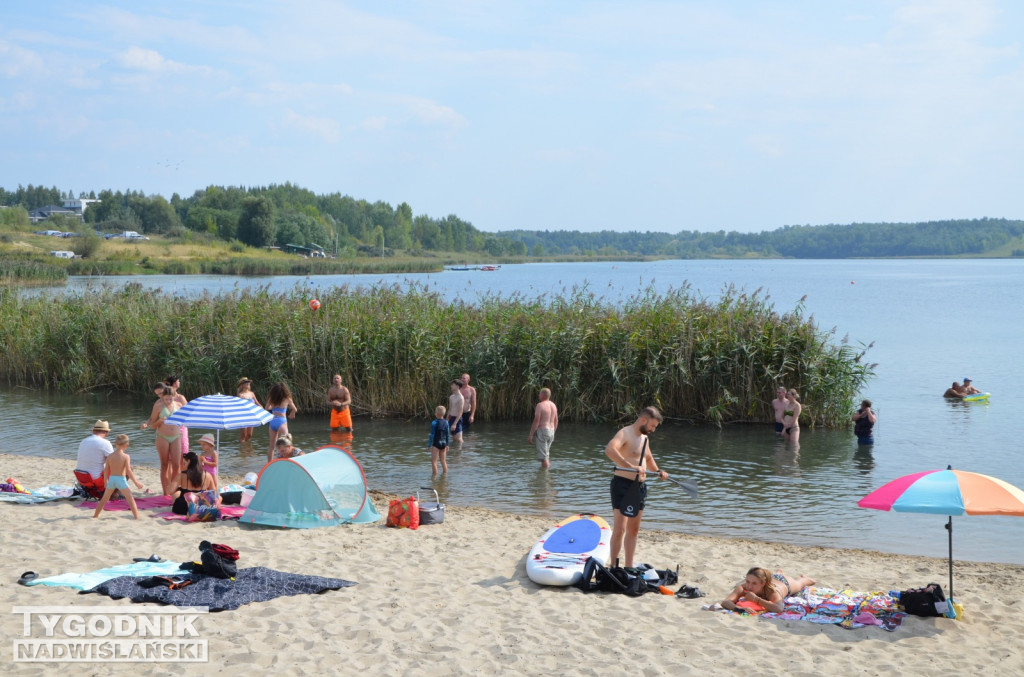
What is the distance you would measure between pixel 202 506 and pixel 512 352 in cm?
1023

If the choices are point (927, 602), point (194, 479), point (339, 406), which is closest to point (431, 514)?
point (194, 479)

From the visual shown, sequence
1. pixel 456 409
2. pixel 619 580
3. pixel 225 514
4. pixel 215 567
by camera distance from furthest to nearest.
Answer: pixel 456 409, pixel 225 514, pixel 619 580, pixel 215 567

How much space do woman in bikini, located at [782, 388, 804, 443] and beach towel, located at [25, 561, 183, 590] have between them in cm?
1306

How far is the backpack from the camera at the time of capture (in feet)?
29.4

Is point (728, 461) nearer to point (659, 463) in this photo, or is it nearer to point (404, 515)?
point (659, 463)

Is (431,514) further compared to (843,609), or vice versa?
(431,514)

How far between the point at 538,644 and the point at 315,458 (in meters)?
5.42

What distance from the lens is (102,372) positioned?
82.2ft

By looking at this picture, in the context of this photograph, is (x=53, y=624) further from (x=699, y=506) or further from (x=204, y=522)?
(x=699, y=506)

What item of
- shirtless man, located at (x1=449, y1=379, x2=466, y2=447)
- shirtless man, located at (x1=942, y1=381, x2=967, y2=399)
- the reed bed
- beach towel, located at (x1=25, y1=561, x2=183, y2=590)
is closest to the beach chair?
beach towel, located at (x1=25, y1=561, x2=183, y2=590)

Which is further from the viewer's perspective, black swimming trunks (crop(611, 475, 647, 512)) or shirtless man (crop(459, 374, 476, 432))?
shirtless man (crop(459, 374, 476, 432))

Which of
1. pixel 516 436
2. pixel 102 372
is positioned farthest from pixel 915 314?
pixel 102 372

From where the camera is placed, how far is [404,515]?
460 inches

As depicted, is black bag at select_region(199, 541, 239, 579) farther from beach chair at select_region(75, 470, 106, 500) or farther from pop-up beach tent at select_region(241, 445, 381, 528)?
beach chair at select_region(75, 470, 106, 500)
